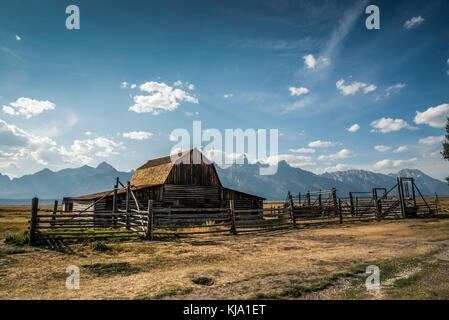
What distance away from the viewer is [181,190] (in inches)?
978

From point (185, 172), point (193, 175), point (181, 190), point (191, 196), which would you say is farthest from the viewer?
point (193, 175)

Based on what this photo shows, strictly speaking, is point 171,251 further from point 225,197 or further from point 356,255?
point 225,197

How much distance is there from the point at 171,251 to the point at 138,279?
398 centimetres

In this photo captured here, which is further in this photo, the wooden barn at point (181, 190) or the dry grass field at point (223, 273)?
the wooden barn at point (181, 190)

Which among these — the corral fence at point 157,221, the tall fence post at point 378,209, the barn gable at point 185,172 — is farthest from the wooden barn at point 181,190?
the tall fence post at point 378,209

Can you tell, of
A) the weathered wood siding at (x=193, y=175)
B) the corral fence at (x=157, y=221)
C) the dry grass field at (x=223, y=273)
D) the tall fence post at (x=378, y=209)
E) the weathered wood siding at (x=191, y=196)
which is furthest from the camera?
the weathered wood siding at (x=193, y=175)

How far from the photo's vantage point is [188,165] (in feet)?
86.9

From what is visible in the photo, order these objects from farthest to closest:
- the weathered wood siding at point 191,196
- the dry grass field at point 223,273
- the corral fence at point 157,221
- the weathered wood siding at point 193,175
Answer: the weathered wood siding at point 193,175 < the weathered wood siding at point 191,196 < the corral fence at point 157,221 < the dry grass field at point 223,273

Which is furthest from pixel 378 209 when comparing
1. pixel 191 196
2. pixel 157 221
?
pixel 157 221

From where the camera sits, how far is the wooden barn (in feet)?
77.0

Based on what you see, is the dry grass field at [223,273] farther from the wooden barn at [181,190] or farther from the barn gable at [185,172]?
the barn gable at [185,172]

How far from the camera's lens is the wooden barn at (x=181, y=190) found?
924 inches

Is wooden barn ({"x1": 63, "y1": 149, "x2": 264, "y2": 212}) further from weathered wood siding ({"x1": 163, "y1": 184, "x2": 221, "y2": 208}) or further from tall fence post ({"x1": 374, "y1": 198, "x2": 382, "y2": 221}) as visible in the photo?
tall fence post ({"x1": 374, "y1": 198, "x2": 382, "y2": 221})

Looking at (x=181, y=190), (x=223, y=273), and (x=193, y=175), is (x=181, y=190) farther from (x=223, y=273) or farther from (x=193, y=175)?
(x=223, y=273)
